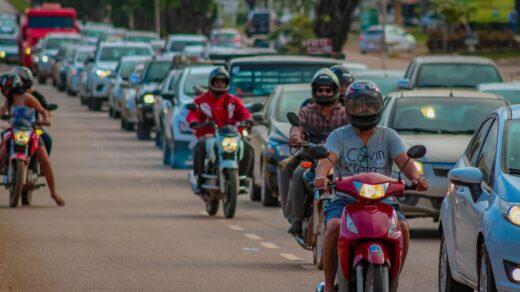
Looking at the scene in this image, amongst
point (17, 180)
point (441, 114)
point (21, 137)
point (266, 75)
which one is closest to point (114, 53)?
point (266, 75)

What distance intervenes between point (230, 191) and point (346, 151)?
8.85 meters

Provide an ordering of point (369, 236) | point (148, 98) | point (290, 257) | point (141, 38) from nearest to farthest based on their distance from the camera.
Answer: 1. point (369, 236)
2. point (290, 257)
3. point (148, 98)
4. point (141, 38)

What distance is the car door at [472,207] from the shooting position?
1077 centimetres

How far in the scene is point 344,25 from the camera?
48562 millimetres

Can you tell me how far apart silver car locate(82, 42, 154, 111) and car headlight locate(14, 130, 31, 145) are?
2721 centimetres

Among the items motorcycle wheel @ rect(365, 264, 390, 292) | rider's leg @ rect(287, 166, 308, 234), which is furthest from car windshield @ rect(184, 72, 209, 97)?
motorcycle wheel @ rect(365, 264, 390, 292)

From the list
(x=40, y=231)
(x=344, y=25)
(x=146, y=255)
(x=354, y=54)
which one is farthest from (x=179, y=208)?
(x=354, y=54)

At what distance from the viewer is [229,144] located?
1964 cm

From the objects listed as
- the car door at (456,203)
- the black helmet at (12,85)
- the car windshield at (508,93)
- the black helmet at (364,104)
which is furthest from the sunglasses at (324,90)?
the car windshield at (508,93)

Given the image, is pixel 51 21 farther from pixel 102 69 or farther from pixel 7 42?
pixel 102 69

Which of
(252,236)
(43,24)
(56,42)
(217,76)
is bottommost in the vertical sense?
(43,24)

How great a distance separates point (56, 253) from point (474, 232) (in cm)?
592

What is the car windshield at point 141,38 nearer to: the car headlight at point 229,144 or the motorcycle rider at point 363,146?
the car headlight at point 229,144

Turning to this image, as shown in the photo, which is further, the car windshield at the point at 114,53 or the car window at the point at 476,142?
the car windshield at the point at 114,53
